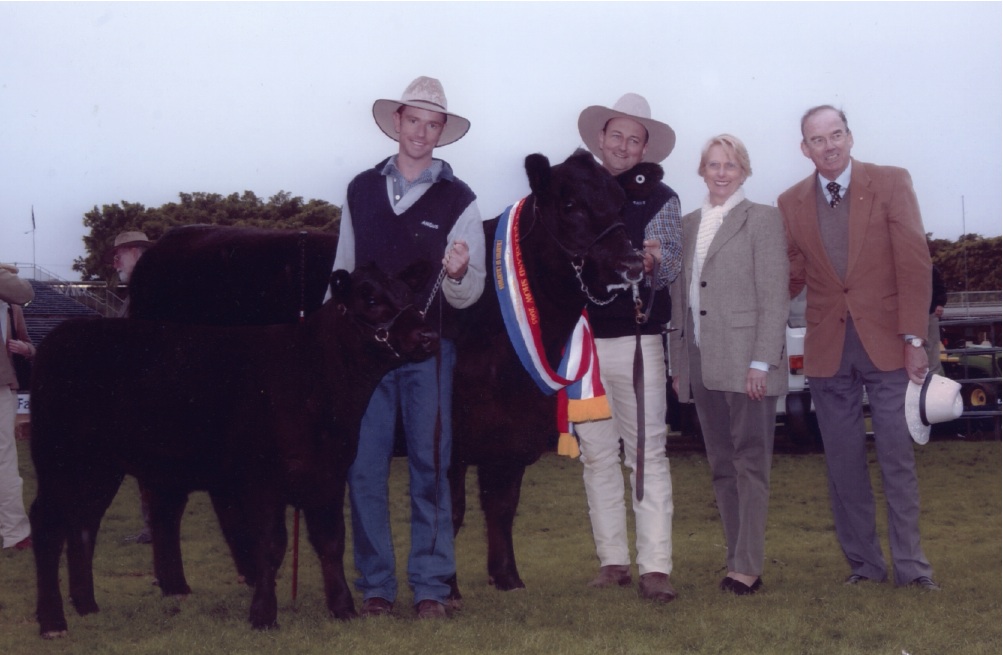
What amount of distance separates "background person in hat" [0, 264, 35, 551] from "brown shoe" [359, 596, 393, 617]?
11.5 feet

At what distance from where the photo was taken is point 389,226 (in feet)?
17.4

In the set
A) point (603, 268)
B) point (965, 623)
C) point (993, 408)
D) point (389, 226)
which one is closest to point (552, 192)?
point (603, 268)

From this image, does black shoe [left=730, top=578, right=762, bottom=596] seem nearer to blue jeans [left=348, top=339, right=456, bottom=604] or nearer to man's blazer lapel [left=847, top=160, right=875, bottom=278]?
blue jeans [left=348, top=339, right=456, bottom=604]

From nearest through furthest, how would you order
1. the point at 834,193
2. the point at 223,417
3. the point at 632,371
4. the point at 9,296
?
1. the point at 223,417
2. the point at 632,371
3. the point at 834,193
4. the point at 9,296

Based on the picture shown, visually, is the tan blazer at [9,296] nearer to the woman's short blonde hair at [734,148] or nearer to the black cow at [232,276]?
the black cow at [232,276]

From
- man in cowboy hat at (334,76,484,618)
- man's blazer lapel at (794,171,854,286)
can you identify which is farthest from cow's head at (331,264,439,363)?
man's blazer lapel at (794,171,854,286)

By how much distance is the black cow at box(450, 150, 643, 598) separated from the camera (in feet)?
17.4

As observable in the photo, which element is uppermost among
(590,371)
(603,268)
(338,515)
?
(603,268)

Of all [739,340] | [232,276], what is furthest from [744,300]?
[232,276]

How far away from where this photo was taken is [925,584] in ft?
18.6

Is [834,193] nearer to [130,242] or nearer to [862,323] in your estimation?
[862,323]

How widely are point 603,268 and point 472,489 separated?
6.74m

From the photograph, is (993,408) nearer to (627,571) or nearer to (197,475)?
(627,571)

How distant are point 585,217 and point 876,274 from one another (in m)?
1.82
